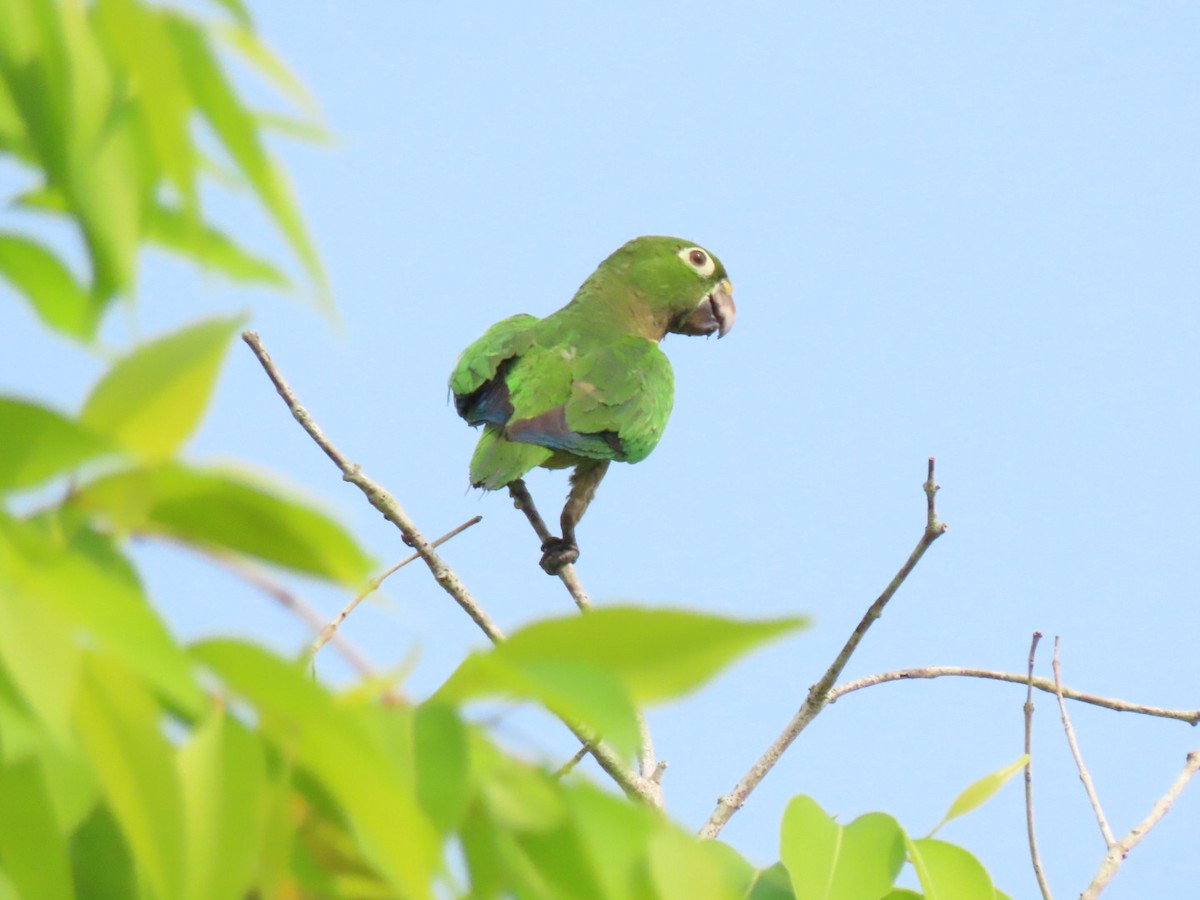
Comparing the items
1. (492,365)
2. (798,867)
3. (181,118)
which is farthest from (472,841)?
(492,365)

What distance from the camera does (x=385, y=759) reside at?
24.3 inches

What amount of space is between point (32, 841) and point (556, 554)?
3.79m

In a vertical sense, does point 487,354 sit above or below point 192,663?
below

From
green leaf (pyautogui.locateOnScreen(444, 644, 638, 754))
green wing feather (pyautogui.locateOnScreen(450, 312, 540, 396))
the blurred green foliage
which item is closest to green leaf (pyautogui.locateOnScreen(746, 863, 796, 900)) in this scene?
the blurred green foliage

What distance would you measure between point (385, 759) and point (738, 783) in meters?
1.78

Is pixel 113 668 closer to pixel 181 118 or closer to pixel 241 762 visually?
pixel 241 762

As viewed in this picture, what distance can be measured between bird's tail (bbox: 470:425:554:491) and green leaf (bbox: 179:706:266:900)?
11.7 ft

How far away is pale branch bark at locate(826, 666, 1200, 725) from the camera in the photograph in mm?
2291

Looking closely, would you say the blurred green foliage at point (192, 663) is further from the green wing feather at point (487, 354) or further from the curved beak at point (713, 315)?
the curved beak at point (713, 315)

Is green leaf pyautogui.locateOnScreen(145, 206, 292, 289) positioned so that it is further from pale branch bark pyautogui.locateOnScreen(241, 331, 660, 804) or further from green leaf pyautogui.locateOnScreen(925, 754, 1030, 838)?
pale branch bark pyautogui.locateOnScreen(241, 331, 660, 804)

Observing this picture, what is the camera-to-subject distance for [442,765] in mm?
698

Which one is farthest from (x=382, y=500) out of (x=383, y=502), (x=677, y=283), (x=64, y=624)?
(x=677, y=283)

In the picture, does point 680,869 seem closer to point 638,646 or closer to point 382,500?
point 638,646

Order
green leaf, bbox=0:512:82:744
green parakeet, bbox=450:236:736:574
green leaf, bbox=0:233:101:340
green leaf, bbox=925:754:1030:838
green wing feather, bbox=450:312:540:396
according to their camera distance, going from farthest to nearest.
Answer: green wing feather, bbox=450:312:540:396 → green parakeet, bbox=450:236:736:574 → green leaf, bbox=925:754:1030:838 → green leaf, bbox=0:233:101:340 → green leaf, bbox=0:512:82:744
